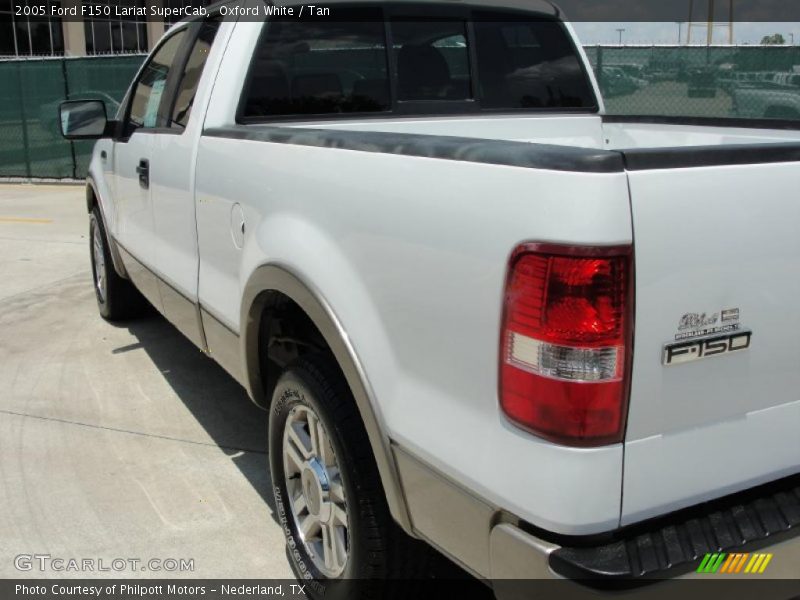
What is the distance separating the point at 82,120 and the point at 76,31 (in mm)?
28755

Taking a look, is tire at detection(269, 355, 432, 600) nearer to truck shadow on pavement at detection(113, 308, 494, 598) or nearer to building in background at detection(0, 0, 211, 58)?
truck shadow on pavement at detection(113, 308, 494, 598)

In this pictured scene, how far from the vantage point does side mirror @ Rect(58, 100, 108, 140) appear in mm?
4832

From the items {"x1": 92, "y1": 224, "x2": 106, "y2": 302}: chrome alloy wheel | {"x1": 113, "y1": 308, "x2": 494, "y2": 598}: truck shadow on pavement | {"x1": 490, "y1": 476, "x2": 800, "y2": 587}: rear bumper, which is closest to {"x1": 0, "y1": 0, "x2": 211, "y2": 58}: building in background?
{"x1": 92, "y1": 224, "x2": 106, "y2": 302}: chrome alloy wheel

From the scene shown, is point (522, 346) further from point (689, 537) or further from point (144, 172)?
point (144, 172)

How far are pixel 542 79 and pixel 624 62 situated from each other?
6732 mm

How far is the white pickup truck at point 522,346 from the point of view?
5.51 feet

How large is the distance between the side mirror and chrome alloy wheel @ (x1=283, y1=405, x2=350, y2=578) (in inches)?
113

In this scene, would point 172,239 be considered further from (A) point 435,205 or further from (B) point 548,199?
(B) point 548,199

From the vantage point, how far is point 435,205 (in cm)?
193

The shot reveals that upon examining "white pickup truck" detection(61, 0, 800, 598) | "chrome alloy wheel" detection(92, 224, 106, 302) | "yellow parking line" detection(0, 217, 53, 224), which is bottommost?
"yellow parking line" detection(0, 217, 53, 224)

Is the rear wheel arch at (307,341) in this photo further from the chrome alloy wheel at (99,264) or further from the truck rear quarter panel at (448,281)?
the chrome alloy wheel at (99,264)

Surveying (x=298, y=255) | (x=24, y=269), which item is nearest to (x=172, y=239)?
(x=298, y=255)

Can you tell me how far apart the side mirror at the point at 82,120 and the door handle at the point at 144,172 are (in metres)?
0.82

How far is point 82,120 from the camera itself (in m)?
4.85
